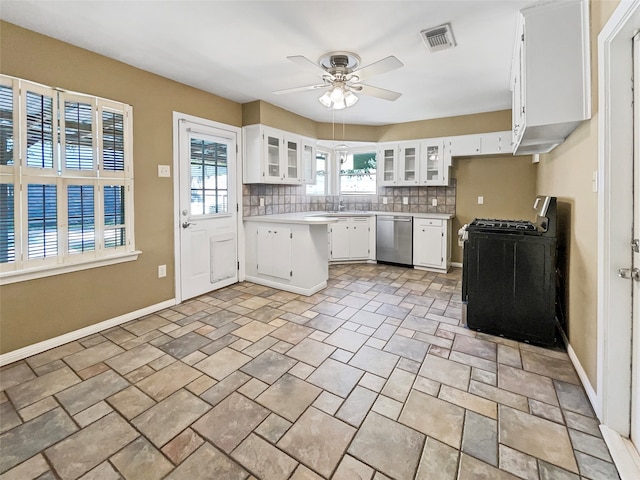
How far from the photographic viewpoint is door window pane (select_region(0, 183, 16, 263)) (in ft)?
7.41

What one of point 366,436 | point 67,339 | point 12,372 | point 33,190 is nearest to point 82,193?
point 33,190

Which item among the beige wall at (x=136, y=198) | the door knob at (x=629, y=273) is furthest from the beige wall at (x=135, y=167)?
the door knob at (x=629, y=273)

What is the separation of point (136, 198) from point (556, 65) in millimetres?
3546

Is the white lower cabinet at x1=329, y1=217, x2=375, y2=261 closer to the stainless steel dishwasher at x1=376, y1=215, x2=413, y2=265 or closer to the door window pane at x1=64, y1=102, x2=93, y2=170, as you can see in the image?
the stainless steel dishwasher at x1=376, y1=215, x2=413, y2=265

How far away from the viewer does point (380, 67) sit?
236 cm

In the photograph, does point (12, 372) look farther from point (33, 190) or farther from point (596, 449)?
point (596, 449)

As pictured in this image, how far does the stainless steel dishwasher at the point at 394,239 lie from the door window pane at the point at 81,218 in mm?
4056

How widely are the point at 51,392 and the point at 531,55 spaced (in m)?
3.73

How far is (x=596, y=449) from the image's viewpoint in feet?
4.88

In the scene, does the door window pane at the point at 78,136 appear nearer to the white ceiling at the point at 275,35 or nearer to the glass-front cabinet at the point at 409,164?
the white ceiling at the point at 275,35

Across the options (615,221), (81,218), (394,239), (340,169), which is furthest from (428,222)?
(81,218)

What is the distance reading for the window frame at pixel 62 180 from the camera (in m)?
2.30

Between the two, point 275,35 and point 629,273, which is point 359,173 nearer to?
point 275,35

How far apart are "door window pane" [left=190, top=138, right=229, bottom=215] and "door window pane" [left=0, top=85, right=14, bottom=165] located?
5.15 ft
